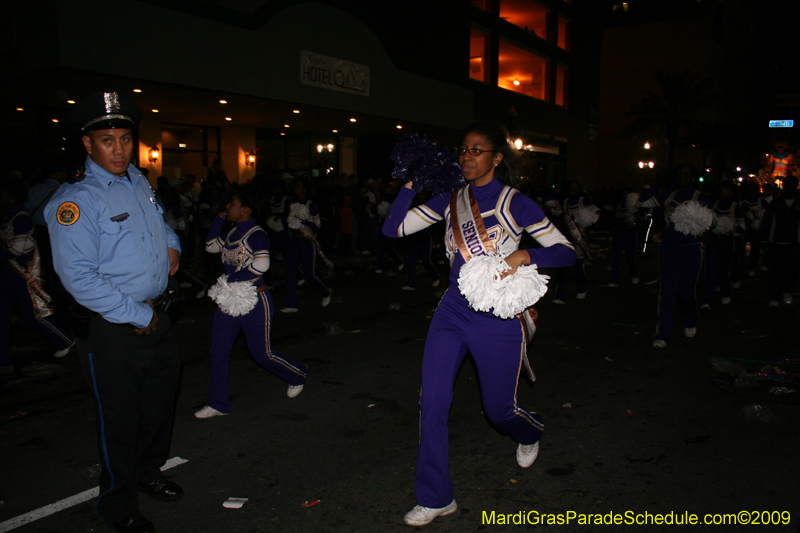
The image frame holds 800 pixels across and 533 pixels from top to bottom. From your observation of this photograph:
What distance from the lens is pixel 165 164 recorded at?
62.0 ft

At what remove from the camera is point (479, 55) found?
95.0 ft

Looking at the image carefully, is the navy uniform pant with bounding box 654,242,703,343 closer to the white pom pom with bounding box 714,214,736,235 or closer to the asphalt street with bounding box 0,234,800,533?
the asphalt street with bounding box 0,234,800,533

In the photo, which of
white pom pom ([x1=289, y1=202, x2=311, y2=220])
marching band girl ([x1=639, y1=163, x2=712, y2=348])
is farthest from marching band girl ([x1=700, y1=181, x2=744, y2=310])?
white pom pom ([x1=289, y1=202, x2=311, y2=220])

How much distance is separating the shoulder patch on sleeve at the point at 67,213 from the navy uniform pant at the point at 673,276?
6.30 metres

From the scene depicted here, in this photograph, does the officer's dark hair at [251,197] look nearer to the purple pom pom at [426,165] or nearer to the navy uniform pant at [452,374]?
the purple pom pom at [426,165]

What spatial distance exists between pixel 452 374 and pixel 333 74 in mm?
15352

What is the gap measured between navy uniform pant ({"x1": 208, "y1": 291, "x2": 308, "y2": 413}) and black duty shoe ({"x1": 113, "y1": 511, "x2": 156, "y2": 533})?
1657 mm

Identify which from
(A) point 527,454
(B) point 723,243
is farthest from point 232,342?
(B) point 723,243

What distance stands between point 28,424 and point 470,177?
4132mm

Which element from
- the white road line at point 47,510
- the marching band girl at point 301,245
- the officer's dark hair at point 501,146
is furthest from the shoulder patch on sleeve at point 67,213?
the marching band girl at point 301,245

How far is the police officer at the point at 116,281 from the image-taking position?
2785 millimetres

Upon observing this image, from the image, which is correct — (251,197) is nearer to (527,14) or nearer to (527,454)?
(527,454)

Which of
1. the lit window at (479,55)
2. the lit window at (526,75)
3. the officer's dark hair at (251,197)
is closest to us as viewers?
the officer's dark hair at (251,197)

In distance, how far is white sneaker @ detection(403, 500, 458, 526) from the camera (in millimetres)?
3166
